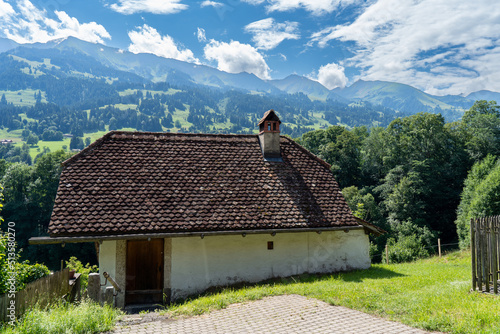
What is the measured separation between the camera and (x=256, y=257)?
524 inches

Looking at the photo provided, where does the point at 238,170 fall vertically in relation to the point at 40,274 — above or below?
above

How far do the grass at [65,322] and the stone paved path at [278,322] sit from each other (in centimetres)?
49

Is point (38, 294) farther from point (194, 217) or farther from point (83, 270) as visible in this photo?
point (83, 270)

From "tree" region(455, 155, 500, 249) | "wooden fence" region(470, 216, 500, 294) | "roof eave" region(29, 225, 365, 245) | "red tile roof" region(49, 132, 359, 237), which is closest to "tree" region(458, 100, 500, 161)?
"tree" region(455, 155, 500, 249)

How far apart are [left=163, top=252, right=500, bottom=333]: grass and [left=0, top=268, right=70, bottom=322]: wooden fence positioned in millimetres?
3513

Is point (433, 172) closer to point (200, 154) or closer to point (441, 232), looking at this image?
point (441, 232)

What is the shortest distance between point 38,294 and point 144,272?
4.21 meters

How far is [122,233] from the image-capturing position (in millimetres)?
11648

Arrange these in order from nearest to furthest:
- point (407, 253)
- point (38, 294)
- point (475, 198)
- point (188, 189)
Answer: point (38, 294) → point (188, 189) → point (407, 253) → point (475, 198)

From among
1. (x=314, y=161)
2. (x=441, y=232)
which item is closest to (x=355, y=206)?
(x=441, y=232)

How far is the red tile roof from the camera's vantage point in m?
12.1

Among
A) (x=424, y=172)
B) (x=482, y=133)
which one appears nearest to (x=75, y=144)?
(x=424, y=172)

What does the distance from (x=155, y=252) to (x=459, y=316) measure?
1029 cm

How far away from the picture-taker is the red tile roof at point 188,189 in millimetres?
12141
